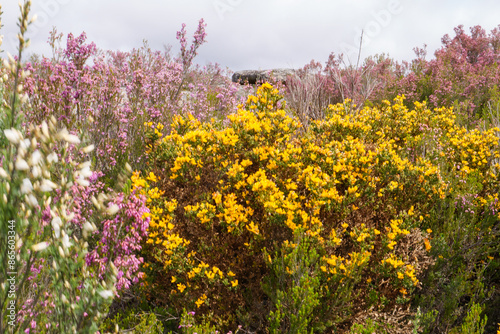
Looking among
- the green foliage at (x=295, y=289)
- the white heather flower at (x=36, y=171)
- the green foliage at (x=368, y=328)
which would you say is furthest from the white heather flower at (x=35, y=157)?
the green foliage at (x=368, y=328)

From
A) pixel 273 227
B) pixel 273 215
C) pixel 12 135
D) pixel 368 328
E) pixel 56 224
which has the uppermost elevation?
pixel 12 135

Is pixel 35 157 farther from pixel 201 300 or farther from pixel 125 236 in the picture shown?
pixel 201 300

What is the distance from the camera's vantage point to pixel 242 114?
3770 millimetres

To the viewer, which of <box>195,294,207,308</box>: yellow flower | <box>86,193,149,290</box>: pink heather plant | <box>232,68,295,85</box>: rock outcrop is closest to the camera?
<box>86,193,149,290</box>: pink heather plant

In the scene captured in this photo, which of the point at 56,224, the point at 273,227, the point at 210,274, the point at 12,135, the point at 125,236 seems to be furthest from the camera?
the point at 273,227

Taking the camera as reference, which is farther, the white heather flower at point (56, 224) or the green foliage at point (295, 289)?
the green foliage at point (295, 289)

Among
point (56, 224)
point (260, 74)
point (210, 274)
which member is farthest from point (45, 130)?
point (260, 74)

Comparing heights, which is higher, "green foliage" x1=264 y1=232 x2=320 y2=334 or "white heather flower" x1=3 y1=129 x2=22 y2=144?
"white heather flower" x1=3 y1=129 x2=22 y2=144

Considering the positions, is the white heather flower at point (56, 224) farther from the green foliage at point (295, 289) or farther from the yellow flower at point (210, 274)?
the yellow flower at point (210, 274)

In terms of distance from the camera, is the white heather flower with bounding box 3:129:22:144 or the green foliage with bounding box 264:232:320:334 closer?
the white heather flower with bounding box 3:129:22:144

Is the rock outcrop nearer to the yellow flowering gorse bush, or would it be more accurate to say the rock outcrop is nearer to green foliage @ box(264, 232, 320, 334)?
the yellow flowering gorse bush

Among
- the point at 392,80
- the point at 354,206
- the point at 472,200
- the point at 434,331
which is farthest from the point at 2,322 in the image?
the point at 392,80

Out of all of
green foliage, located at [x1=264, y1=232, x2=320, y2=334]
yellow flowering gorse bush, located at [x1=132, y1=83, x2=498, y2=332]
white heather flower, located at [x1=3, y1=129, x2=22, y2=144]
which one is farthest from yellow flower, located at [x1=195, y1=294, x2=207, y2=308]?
white heather flower, located at [x1=3, y1=129, x2=22, y2=144]

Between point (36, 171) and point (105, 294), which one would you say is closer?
point (36, 171)
